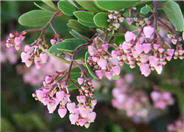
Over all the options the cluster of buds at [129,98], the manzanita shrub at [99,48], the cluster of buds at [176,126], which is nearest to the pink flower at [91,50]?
the manzanita shrub at [99,48]

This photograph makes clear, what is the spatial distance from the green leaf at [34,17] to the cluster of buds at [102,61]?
23 centimetres

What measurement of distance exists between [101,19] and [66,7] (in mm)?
117

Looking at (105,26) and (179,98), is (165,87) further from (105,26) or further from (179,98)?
(105,26)

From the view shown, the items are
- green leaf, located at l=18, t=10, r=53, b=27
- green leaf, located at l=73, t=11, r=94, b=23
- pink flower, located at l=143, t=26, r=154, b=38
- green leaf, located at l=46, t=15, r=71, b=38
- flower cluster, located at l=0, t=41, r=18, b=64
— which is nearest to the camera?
pink flower, located at l=143, t=26, r=154, b=38

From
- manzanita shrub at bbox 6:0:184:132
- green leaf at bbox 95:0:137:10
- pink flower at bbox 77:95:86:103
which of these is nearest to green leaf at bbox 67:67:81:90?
manzanita shrub at bbox 6:0:184:132

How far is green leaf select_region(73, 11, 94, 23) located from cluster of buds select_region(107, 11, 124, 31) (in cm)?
6

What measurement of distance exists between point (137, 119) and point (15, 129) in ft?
2.62

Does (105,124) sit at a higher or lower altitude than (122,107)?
lower

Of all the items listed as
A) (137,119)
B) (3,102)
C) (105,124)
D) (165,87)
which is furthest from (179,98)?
(3,102)

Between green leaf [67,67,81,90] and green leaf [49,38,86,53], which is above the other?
green leaf [49,38,86,53]

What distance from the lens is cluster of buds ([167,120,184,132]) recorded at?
1.99 meters

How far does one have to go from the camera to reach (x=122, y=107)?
202 cm

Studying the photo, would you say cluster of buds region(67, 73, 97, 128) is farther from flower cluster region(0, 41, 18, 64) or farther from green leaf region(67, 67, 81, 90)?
flower cluster region(0, 41, 18, 64)

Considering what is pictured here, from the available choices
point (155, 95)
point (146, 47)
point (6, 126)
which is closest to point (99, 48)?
point (146, 47)
